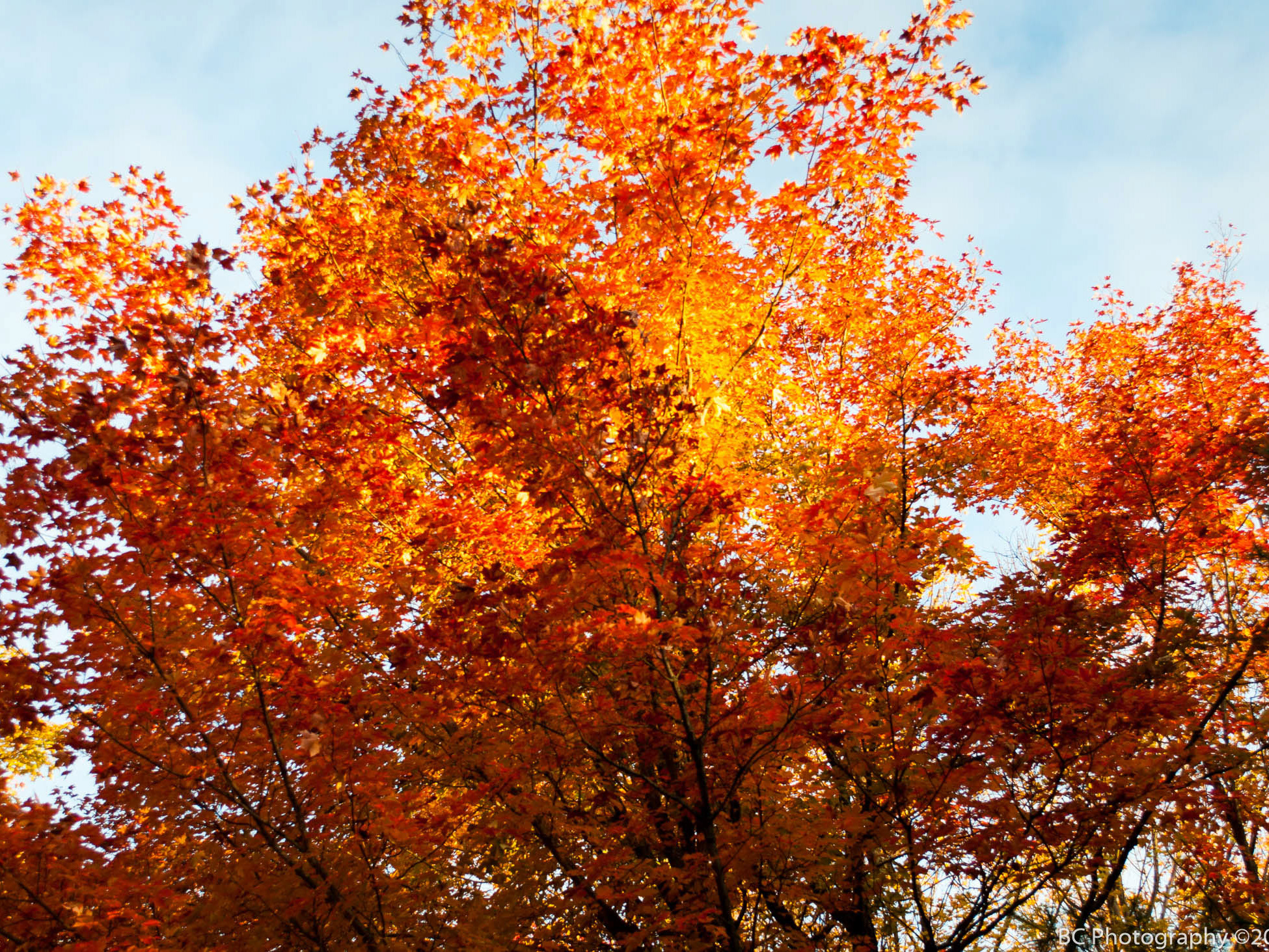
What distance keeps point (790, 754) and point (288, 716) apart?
3636 millimetres

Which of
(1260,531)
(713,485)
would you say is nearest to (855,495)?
(713,485)

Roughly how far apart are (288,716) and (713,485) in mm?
3429

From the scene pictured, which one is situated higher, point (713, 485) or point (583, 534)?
point (713, 485)

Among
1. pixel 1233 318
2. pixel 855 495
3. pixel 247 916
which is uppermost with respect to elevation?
pixel 1233 318

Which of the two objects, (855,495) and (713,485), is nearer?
(855,495)

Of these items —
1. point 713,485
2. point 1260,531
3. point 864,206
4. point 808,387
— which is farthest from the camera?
point 808,387

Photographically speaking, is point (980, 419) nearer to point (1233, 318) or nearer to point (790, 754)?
point (1233, 318)

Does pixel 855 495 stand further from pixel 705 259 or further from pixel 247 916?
pixel 247 916

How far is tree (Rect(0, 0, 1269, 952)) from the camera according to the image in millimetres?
4664

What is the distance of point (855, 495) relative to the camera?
14.7 ft

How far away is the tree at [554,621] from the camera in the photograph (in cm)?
466

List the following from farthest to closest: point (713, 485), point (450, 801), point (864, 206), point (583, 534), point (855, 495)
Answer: point (864, 206), point (450, 801), point (713, 485), point (583, 534), point (855, 495)

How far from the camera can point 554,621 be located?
15.8 feet

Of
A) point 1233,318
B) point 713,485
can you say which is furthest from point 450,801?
point 1233,318
